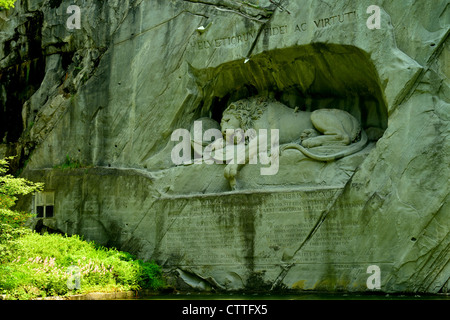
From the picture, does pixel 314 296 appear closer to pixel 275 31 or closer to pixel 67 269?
pixel 67 269

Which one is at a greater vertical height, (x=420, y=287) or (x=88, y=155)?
(x=88, y=155)

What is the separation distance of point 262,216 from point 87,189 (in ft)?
14.4

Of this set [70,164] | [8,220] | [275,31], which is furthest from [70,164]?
[275,31]

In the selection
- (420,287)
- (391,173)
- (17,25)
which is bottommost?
(420,287)

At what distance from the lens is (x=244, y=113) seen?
40.8 feet

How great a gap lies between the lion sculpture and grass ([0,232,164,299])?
262cm

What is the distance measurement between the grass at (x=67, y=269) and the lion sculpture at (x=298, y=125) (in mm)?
2618

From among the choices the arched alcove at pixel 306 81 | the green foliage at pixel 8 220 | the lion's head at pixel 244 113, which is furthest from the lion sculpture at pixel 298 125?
the green foliage at pixel 8 220

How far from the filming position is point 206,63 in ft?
41.3

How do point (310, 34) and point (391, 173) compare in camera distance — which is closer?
point (391, 173)

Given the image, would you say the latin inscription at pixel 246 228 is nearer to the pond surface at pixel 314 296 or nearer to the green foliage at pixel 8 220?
the pond surface at pixel 314 296

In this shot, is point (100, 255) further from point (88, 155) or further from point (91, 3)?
point (91, 3)

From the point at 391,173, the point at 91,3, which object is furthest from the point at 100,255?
the point at 91,3

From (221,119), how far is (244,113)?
0.70 metres
